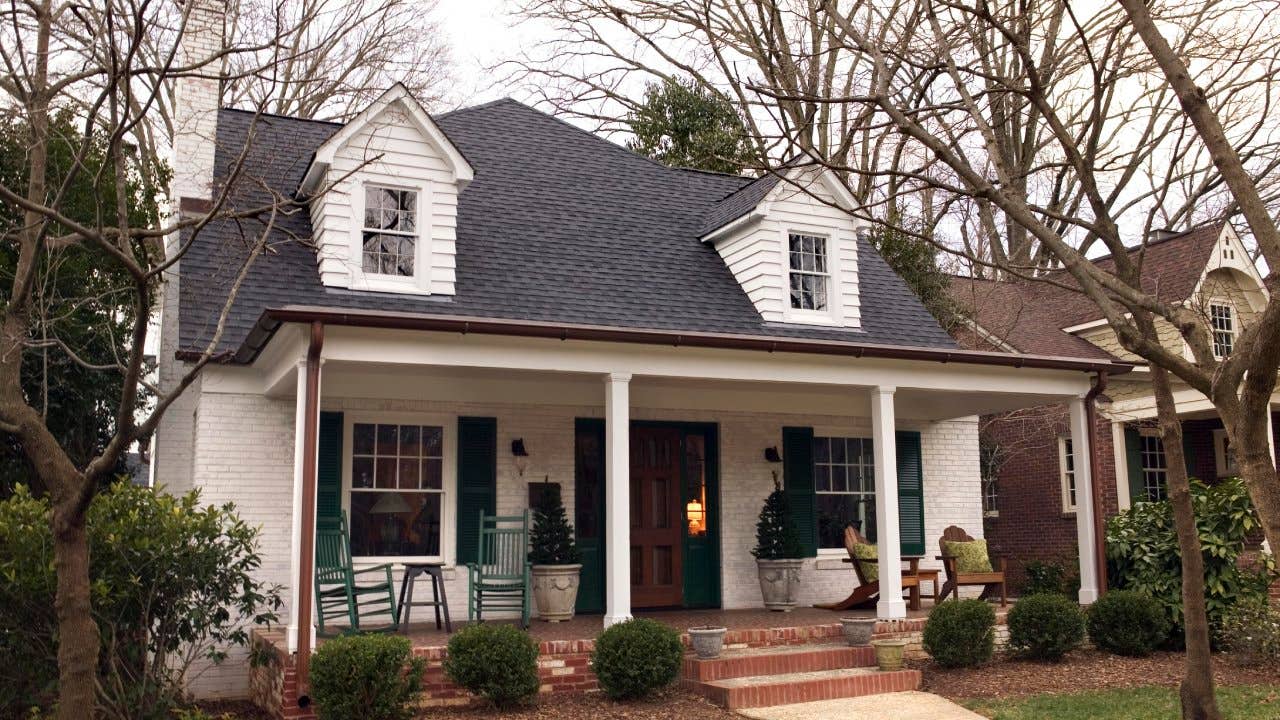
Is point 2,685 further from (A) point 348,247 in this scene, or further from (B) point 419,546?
(A) point 348,247

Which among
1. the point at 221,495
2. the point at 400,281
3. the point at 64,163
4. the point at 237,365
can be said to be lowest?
the point at 221,495

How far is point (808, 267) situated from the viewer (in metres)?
13.9

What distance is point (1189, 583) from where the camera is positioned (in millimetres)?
8117

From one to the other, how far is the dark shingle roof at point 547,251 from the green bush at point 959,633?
12.4ft

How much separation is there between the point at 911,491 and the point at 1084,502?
8.39 ft

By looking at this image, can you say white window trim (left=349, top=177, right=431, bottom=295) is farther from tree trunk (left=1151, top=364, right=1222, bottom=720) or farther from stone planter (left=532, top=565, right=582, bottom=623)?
tree trunk (left=1151, top=364, right=1222, bottom=720)

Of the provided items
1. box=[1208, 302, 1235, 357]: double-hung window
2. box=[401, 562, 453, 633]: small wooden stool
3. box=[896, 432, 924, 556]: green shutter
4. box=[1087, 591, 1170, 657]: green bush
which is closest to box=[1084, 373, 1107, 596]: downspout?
box=[1087, 591, 1170, 657]: green bush

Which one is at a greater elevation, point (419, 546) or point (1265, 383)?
point (1265, 383)

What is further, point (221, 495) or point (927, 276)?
point (927, 276)

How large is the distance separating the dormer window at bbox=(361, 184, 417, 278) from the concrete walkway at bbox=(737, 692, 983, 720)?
600 centimetres

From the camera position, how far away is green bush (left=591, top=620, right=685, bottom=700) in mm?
8992

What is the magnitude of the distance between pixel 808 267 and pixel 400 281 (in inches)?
197

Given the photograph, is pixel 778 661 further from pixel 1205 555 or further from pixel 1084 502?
pixel 1205 555

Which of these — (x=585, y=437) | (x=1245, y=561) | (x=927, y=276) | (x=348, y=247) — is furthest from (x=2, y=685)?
(x=927, y=276)
